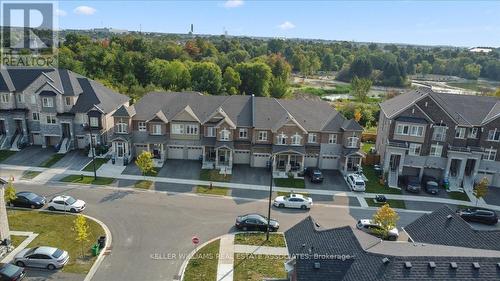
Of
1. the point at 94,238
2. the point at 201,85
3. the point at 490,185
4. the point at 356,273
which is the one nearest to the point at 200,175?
the point at 94,238

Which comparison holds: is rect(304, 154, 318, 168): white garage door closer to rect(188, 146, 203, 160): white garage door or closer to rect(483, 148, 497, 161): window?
rect(188, 146, 203, 160): white garage door


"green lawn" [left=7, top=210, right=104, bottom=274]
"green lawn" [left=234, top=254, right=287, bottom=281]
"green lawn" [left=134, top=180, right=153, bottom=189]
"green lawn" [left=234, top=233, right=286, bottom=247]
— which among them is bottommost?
"green lawn" [left=7, top=210, right=104, bottom=274]

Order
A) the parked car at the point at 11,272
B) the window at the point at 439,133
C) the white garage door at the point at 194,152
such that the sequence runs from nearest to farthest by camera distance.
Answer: the parked car at the point at 11,272, the window at the point at 439,133, the white garage door at the point at 194,152

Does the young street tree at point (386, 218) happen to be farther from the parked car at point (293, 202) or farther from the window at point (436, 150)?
the window at point (436, 150)

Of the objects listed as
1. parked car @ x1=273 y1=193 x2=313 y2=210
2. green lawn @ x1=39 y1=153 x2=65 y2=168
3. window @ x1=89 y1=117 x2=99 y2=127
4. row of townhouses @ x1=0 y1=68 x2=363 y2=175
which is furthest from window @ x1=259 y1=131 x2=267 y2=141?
green lawn @ x1=39 y1=153 x2=65 y2=168

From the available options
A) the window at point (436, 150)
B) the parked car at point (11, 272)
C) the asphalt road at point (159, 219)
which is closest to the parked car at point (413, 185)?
the window at point (436, 150)
